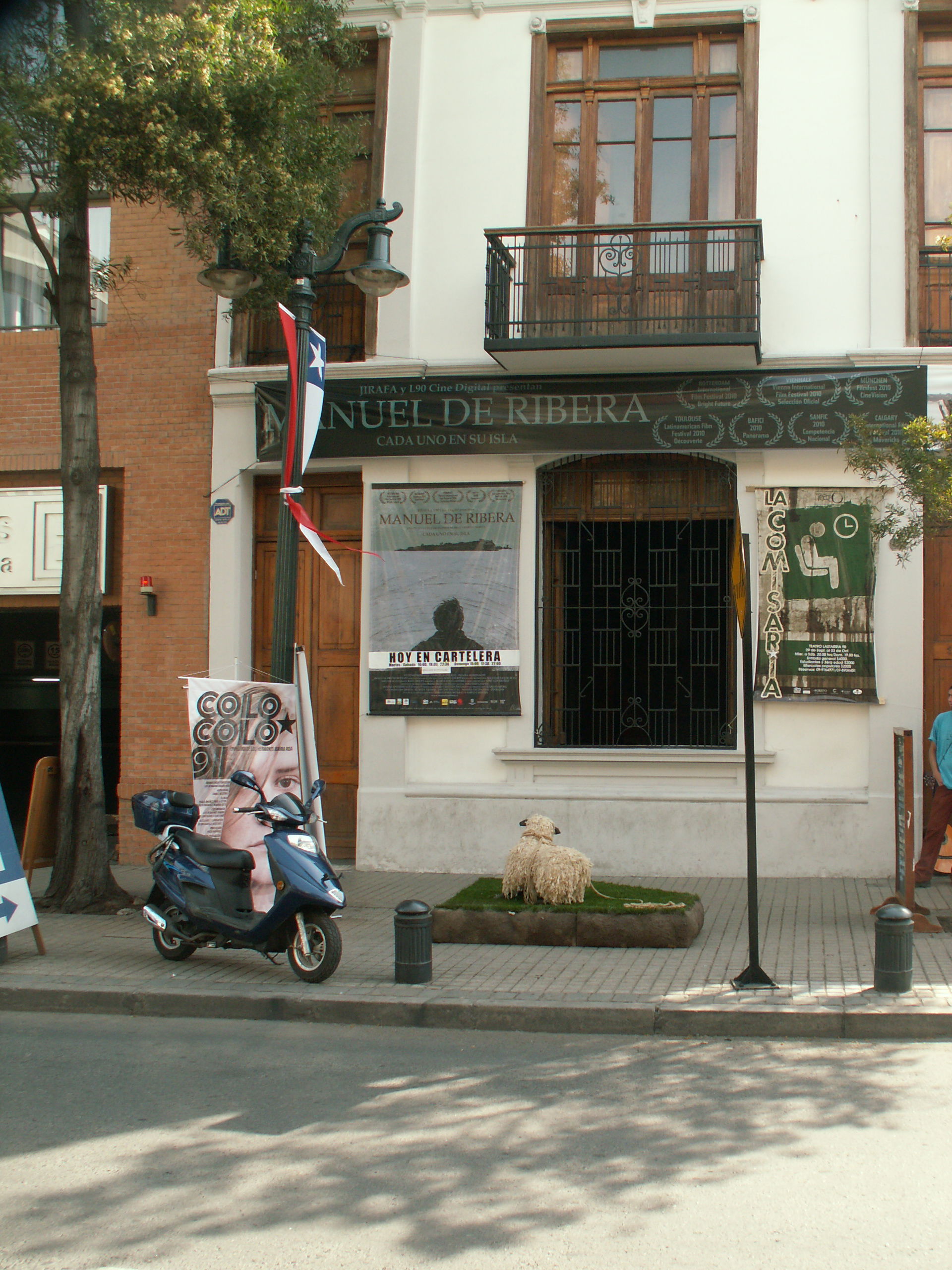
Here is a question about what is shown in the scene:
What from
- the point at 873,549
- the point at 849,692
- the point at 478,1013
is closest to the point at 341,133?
the point at 873,549

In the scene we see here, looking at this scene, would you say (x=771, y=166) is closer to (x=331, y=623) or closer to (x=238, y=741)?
(x=331, y=623)

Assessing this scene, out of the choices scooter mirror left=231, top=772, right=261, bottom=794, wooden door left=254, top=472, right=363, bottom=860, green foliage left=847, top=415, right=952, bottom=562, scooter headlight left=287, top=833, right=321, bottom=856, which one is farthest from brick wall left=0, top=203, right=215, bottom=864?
green foliage left=847, top=415, right=952, bottom=562

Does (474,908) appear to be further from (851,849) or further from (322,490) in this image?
(322,490)

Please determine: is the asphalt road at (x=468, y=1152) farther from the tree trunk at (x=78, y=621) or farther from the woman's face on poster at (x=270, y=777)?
the tree trunk at (x=78, y=621)

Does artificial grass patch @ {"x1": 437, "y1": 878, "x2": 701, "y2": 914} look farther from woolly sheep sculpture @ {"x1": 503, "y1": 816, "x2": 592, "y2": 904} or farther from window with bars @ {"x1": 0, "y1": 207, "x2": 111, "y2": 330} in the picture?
window with bars @ {"x1": 0, "y1": 207, "x2": 111, "y2": 330}

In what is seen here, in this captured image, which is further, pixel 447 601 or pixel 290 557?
pixel 447 601

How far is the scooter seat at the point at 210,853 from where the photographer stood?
25.7ft

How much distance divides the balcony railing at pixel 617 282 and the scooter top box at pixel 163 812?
5316mm

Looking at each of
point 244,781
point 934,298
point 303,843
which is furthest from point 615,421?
point 303,843

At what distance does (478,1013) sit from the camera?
680 centimetres

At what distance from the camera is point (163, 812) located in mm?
8312

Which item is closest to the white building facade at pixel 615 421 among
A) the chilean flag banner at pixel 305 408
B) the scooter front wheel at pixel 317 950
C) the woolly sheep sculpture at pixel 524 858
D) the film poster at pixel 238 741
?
the chilean flag banner at pixel 305 408

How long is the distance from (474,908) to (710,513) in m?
5.25

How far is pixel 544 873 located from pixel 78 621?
445 centimetres
